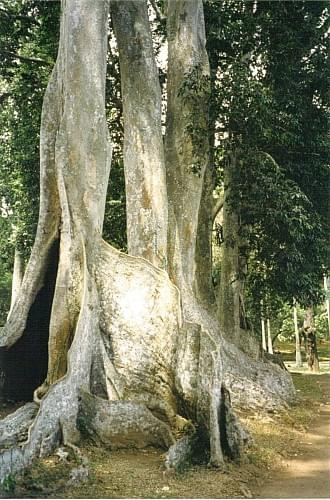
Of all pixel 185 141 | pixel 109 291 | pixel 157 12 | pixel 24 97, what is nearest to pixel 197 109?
pixel 185 141

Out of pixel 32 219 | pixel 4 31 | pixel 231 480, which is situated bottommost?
pixel 231 480

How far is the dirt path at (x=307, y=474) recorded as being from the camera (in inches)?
242

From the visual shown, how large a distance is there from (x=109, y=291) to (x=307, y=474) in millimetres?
3401

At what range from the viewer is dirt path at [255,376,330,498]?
6154mm

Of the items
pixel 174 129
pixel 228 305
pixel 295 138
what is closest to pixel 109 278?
pixel 174 129

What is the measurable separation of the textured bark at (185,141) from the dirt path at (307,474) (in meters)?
3.26

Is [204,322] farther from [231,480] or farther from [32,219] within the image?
[32,219]

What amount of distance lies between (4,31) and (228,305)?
8126mm

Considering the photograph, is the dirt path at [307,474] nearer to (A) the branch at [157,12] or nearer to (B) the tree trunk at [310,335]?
(A) the branch at [157,12]

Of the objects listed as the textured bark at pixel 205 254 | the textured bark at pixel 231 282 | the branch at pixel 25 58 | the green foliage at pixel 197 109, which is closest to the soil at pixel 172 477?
the textured bark at pixel 205 254

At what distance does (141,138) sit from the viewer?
377 inches

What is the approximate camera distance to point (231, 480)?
20.1 ft

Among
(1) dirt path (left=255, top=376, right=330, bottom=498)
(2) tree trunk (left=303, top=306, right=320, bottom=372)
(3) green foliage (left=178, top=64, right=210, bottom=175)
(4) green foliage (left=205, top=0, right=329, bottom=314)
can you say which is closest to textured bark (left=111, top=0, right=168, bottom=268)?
(3) green foliage (left=178, top=64, right=210, bottom=175)

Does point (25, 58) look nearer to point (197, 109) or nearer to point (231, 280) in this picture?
point (197, 109)
